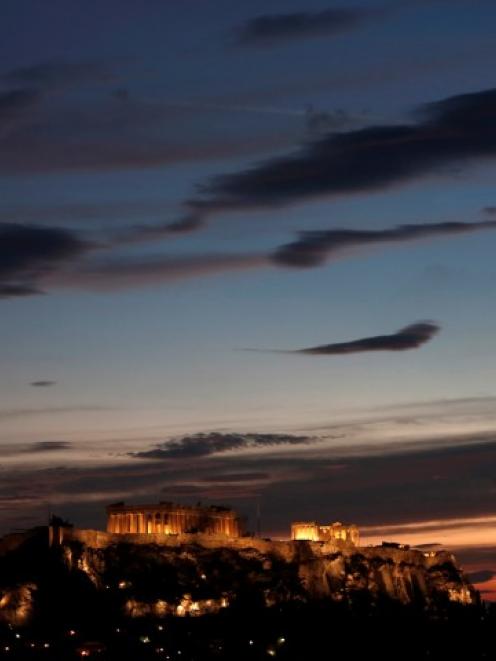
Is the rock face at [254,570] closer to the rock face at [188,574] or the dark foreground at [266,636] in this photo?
the rock face at [188,574]

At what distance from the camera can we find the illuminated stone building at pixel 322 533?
179 m

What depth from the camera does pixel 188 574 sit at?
469 ft

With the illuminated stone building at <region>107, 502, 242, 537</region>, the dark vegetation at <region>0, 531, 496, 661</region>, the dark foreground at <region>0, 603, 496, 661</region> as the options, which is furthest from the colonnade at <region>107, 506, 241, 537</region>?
the dark foreground at <region>0, 603, 496, 661</region>

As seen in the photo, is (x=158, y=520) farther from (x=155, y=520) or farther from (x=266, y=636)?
(x=266, y=636)

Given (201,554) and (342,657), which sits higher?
(201,554)

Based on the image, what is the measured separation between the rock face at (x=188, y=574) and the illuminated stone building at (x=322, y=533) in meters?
8.82

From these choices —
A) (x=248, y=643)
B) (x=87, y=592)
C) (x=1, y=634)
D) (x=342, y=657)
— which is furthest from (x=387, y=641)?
(x=1, y=634)

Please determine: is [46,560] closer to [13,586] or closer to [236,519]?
[13,586]

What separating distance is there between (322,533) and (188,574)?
134 feet

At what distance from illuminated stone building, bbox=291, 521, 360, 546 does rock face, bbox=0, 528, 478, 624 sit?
347 inches

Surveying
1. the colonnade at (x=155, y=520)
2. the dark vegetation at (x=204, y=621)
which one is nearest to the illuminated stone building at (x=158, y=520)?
the colonnade at (x=155, y=520)

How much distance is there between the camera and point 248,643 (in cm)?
12712

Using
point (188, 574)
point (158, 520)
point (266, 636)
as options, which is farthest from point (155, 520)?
point (266, 636)

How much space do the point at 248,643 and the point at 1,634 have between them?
21.3m
